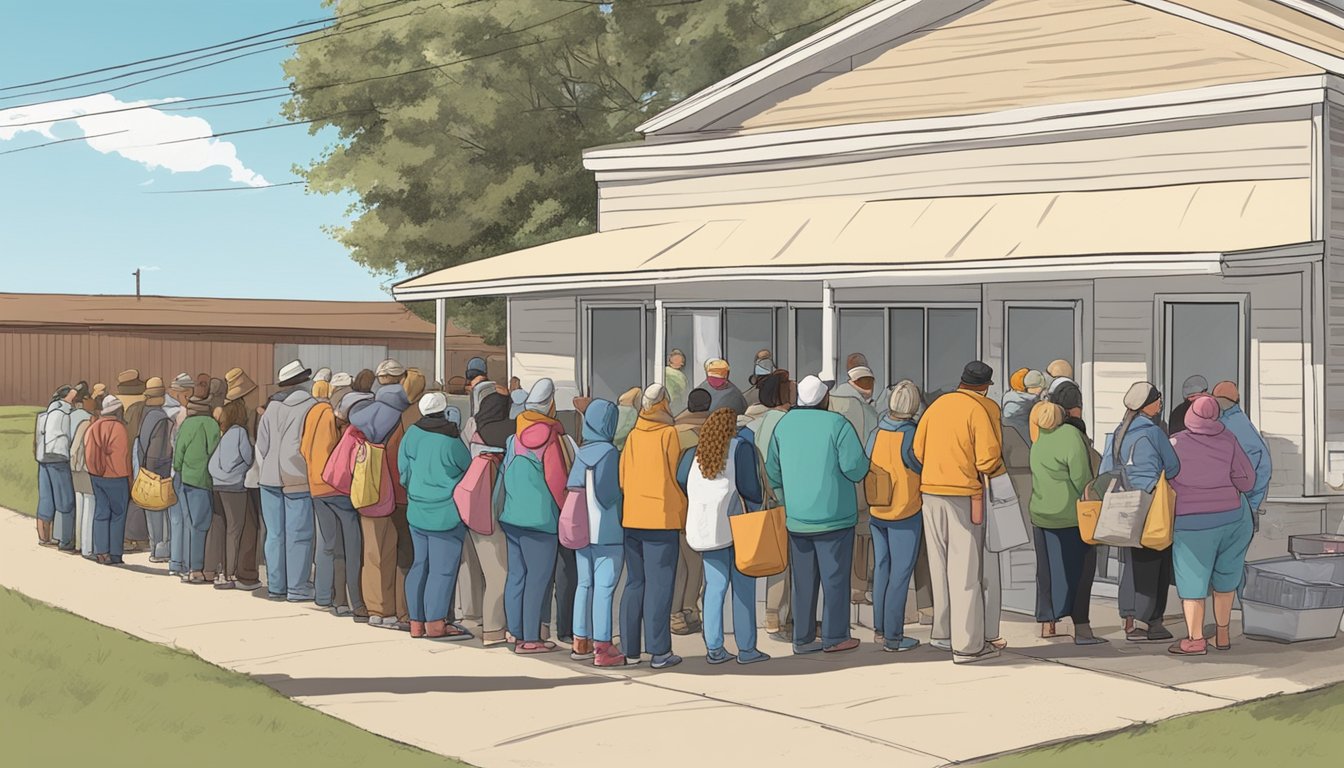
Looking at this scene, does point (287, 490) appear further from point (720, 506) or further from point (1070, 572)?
point (1070, 572)

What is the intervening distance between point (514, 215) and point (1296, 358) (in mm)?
21988

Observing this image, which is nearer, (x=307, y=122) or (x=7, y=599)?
(x=7, y=599)

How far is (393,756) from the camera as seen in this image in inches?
316

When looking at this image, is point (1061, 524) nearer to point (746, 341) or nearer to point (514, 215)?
point (746, 341)

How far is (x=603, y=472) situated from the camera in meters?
10.3

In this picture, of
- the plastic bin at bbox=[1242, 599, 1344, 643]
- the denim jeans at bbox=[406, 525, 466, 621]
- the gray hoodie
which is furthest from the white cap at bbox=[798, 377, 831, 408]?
the gray hoodie

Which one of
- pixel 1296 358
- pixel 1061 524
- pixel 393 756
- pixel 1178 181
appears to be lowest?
pixel 393 756

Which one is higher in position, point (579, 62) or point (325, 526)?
point (579, 62)

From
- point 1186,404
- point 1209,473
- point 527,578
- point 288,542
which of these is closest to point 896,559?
point 1209,473

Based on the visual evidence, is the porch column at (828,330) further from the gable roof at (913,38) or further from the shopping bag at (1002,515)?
the shopping bag at (1002,515)

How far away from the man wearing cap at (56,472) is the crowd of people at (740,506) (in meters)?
4.72

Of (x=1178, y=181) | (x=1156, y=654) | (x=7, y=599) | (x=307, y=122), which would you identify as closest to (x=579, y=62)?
(x=307, y=122)

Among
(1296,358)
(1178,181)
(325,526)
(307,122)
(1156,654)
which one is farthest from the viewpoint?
(307,122)

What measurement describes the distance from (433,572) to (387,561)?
86 cm
